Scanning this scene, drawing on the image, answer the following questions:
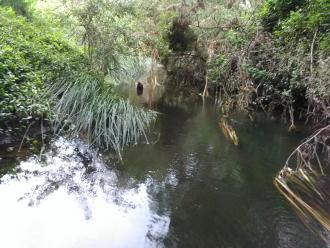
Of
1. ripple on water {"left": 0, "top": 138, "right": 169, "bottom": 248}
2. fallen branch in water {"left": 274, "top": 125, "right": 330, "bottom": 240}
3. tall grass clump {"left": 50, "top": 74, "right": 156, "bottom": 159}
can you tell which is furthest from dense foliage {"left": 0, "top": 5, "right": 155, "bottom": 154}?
fallen branch in water {"left": 274, "top": 125, "right": 330, "bottom": 240}

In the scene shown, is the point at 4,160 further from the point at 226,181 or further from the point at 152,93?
the point at 152,93

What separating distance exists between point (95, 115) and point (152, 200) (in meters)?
2.21

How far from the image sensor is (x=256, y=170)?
221 inches

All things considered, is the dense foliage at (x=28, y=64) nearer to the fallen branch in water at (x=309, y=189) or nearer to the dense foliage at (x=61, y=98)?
the dense foliage at (x=61, y=98)

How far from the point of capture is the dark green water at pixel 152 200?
3.70 m

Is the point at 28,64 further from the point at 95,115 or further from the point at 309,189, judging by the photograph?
the point at 309,189

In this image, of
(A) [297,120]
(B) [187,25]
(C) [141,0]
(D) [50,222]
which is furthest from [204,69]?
(D) [50,222]

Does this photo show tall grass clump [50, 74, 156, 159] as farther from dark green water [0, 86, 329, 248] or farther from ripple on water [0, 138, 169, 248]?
ripple on water [0, 138, 169, 248]

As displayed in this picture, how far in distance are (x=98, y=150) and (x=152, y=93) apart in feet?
21.8

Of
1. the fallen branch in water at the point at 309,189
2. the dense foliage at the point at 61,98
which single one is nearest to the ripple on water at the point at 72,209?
the dense foliage at the point at 61,98

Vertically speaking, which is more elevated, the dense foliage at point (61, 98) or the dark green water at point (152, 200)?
the dense foliage at point (61, 98)

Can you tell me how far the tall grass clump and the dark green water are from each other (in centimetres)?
28

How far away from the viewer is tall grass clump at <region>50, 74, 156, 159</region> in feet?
19.4

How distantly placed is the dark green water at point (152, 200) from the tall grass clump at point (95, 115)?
284 millimetres
